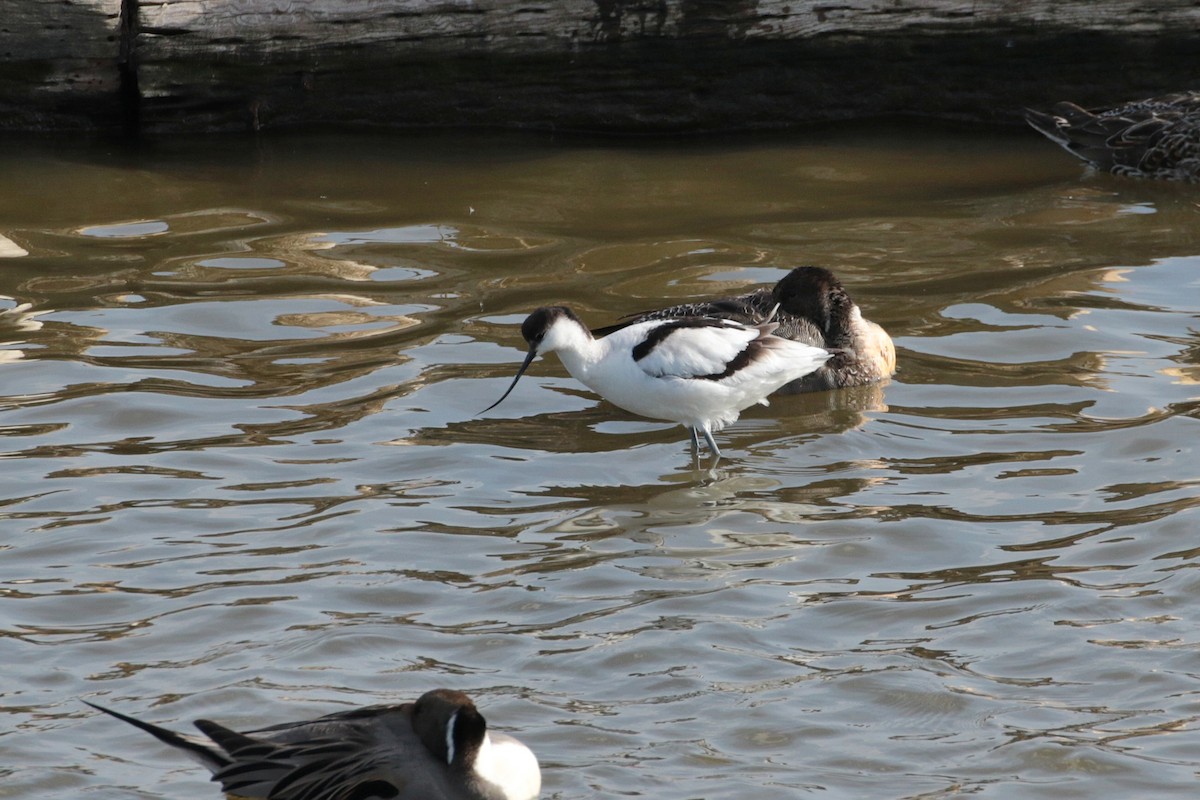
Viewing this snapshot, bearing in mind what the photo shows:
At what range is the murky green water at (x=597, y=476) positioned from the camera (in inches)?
226

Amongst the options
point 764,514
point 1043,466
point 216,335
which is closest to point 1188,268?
point 1043,466

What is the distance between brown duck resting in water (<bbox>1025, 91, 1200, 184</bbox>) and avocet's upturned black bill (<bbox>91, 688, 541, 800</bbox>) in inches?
357

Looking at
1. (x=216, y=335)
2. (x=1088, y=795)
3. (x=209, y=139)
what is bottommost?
(x=1088, y=795)

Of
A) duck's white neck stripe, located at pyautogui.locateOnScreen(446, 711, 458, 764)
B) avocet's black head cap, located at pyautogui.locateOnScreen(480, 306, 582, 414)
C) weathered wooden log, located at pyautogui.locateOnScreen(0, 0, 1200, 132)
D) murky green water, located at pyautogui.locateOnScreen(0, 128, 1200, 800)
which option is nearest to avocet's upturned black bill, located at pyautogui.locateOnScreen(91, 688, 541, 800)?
duck's white neck stripe, located at pyautogui.locateOnScreen(446, 711, 458, 764)

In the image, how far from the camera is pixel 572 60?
514 inches

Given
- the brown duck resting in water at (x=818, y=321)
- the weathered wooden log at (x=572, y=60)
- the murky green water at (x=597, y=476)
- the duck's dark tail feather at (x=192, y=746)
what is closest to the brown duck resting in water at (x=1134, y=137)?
the murky green water at (x=597, y=476)

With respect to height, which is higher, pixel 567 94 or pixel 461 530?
pixel 567 94

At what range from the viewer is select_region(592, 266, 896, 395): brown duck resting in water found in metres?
9.23

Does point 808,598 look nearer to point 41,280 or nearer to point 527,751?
point 527,751

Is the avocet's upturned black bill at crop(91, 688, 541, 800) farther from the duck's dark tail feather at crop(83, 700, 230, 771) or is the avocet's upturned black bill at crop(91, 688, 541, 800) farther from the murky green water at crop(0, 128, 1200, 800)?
the murky green water at crop(0, 128, 1200, 800)

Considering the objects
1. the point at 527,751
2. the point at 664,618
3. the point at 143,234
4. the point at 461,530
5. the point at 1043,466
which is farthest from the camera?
the point at 143,234

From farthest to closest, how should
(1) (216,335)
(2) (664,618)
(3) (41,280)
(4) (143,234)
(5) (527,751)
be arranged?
(4) (143,234) < (3) (41,280) < (1) (216,335) < (2) (664,618) < (5) (527,751)

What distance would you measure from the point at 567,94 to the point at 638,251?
2496mm

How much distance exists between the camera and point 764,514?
303 inches
